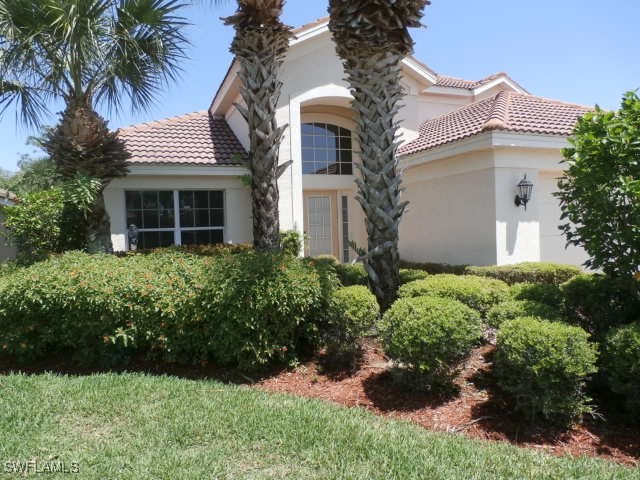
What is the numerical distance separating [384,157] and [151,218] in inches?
350

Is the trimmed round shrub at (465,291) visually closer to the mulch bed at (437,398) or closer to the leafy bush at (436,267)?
the mulch bed at (437,398)

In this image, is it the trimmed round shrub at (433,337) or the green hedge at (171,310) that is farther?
the green hedge at (171,310)

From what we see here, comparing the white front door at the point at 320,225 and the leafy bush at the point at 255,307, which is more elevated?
the white front door at the point at 320,225

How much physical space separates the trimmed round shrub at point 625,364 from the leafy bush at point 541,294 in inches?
52.5

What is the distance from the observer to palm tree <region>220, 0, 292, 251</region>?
8.84 m

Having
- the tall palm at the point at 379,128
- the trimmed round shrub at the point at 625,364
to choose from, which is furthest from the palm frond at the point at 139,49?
the trimmed round shrub at the point at 625,364

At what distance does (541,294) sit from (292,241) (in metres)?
8.86

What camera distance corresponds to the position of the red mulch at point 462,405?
4148 mm

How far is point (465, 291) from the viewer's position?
20.1 ft

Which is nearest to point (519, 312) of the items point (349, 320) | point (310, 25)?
point (349, 320)

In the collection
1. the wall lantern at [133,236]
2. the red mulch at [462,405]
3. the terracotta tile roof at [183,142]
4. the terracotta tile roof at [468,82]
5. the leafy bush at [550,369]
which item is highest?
the terracotta tile roof at [468,82]

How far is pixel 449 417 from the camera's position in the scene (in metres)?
4.58

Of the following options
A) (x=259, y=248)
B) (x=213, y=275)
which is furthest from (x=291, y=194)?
(x=213, y=275)

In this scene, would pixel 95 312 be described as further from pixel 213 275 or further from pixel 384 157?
pixel 384 157
